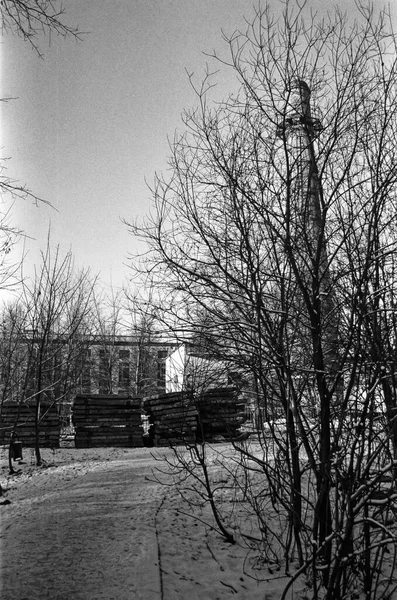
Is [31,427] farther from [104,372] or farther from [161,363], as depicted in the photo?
[104,372]

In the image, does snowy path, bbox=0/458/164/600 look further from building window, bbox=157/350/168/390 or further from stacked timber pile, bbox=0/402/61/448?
stacked timber pile, bbox=0/402/61/448

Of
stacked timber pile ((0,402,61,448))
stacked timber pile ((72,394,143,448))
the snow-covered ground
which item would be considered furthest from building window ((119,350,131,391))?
the snow-covered ground

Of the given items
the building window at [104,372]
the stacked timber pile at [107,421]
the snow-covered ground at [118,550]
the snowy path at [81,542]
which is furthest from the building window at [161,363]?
the snow-covered ground at [118,550]

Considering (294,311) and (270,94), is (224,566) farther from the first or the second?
(270,94)

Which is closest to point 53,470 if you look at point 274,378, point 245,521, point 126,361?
point 245,521

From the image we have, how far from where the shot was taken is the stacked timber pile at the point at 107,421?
49.5 ft

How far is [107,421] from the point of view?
50.2ft

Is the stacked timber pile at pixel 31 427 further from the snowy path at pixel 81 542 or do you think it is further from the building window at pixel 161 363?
the snowy path at pixel 81 542

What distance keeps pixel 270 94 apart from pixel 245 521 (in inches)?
195

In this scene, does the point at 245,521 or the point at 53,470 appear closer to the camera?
the point at 245,521

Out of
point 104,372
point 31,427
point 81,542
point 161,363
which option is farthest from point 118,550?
point 104,372

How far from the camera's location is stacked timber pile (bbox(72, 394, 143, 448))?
15102mm

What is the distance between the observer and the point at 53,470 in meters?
10.0

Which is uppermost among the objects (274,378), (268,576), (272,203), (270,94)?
(270,94)
